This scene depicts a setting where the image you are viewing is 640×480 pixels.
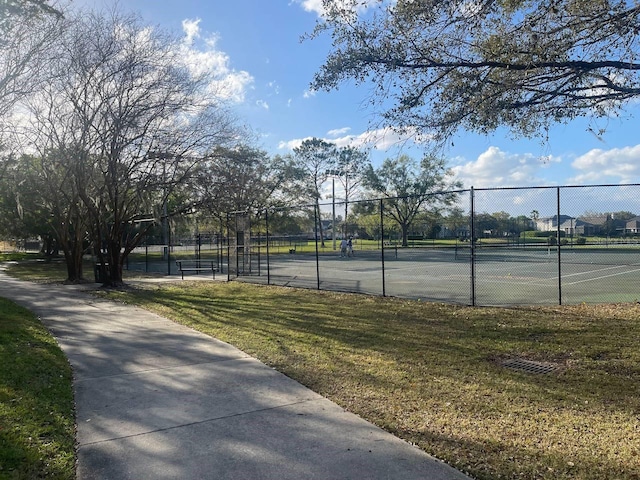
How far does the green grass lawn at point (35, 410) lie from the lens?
138 inches

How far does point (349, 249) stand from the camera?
33531mm

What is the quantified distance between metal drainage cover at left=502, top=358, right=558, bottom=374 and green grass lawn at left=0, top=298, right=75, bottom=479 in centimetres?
501

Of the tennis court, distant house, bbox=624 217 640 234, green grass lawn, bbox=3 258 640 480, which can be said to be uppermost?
distant house, bbox=624 217 640 234

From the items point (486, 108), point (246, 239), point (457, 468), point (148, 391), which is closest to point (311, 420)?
point (457, 468)

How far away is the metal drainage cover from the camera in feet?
19.4

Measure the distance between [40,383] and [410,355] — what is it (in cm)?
463

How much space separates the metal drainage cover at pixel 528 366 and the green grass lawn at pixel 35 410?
5.01 metres

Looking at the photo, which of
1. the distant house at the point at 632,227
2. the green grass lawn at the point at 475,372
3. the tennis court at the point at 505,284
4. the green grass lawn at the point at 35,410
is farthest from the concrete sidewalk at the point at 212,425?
the distant house at the point at 632,227

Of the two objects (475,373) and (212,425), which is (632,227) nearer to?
(475,373)

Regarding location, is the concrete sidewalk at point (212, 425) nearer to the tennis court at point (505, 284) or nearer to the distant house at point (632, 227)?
the tennis court at point (505, 284)

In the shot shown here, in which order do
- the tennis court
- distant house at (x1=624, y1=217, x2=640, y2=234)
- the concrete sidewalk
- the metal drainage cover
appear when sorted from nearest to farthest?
the concrete sidewalk < the metal drainage cover < the tennis court < distant house at (x1=624, y1=217, x2=640, y2=234)

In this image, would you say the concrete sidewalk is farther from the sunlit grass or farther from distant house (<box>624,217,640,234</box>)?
distant house (<box>624,217,640,234</box>)

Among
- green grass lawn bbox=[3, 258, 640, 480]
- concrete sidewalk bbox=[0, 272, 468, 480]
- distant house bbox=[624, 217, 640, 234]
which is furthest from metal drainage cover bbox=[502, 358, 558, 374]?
distant house bbox=[624, 217, 640, 234]

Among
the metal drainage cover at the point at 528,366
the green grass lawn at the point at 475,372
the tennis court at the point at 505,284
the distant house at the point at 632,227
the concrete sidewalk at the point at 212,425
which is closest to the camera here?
the concrete sidewalk at the point at 212,425
